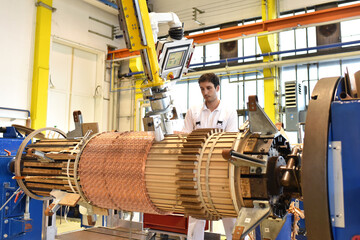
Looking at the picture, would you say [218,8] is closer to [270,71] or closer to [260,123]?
[270,71]

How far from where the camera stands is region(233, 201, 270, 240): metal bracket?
3.48 ft

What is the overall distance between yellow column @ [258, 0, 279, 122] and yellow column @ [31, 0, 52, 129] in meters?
4.37

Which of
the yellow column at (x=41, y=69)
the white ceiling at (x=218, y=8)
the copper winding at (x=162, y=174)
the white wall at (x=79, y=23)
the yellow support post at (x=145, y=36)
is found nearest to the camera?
the copper winding at (x=162, y=174)

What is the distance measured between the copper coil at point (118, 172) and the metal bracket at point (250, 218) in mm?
445

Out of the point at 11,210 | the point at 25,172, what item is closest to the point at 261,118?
the point at 25,172

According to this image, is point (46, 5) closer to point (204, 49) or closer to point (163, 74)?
point (204, 49)

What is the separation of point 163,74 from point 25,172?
0.92 metres

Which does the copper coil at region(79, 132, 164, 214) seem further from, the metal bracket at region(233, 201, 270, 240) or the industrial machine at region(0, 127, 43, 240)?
the industrial machine at region(0, 127, 43, 240)

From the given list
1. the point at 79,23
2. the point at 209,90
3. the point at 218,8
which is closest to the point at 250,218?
the point at 209,90

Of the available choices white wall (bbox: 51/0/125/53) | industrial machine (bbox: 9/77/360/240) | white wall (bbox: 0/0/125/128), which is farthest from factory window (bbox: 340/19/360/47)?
industrial machine (bbox: 9/77/360/240)

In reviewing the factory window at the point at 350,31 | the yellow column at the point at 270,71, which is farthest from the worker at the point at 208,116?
the factory window at the point at 350,31

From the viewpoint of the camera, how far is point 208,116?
A: 249 centimetres

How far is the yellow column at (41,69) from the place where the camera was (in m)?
6.68

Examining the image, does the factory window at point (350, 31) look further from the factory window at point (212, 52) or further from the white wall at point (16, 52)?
the white wall at point (16, 52)
